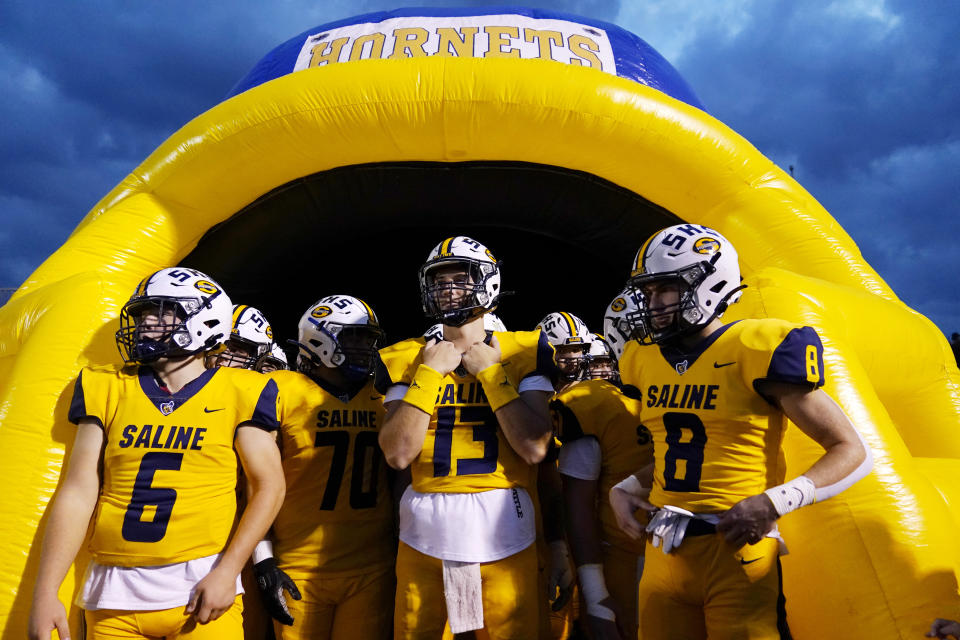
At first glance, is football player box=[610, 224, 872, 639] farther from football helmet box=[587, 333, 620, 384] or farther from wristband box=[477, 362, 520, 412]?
football helmet box=[587, 333, 620, 384]

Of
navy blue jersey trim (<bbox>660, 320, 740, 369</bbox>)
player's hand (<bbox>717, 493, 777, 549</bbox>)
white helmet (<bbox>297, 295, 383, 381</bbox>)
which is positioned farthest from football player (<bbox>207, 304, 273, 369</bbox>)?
player's hand (<bbox>717, 493, 777, 549</bbox>)

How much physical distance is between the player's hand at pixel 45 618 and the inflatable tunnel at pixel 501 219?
81 cm

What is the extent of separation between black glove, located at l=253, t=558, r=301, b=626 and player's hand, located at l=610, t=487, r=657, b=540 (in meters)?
1.39

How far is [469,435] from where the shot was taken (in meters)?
2.47

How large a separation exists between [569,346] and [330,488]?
1.91 meters

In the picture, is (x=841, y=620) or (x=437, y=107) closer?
(x=841, y=620)

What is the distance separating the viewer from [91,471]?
7.23 ft

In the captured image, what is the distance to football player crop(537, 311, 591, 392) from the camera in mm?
4105

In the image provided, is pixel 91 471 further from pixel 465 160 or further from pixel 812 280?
pixel 812 280

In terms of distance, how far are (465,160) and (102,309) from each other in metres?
2.28

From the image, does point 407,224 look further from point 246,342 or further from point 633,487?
point 633,487

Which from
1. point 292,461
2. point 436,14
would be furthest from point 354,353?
point 436,14

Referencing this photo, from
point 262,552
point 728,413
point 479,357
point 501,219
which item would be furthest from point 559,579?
point 501,219

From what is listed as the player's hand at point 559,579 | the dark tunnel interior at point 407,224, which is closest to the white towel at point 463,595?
the player's hand at point 559,579
